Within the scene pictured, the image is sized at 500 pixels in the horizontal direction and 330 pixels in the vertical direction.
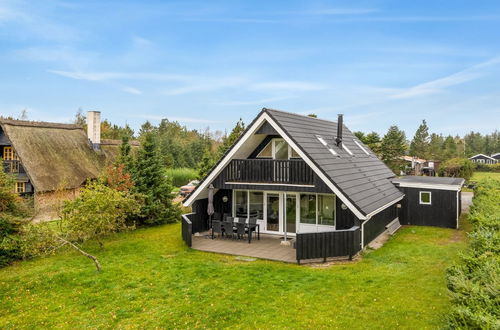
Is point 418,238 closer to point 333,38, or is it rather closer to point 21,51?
point 333,38

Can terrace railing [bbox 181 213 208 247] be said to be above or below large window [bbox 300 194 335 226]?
below

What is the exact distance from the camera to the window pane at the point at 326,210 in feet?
47.3

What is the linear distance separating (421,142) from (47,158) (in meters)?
65.2

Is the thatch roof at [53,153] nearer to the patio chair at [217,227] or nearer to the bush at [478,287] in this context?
the patio chair at [217,227]

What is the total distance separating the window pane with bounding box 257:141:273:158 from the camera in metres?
15.9

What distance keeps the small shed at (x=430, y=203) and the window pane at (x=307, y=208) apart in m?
6.60

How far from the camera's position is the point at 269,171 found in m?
14.2

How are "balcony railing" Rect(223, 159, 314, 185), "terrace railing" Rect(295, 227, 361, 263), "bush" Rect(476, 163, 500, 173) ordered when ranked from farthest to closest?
"bush" Rect(476, 163, 500, 173) → "balcony railing" Rect(223, 159, 314, 185) → "terrace railing" Rect(295, 227, 361, 263)

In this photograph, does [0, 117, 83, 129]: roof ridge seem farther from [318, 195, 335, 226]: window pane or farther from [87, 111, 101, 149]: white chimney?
[318, 195, 335, 226]: window pane

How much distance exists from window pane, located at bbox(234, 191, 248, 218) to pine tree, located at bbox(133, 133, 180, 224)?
16.2 ft

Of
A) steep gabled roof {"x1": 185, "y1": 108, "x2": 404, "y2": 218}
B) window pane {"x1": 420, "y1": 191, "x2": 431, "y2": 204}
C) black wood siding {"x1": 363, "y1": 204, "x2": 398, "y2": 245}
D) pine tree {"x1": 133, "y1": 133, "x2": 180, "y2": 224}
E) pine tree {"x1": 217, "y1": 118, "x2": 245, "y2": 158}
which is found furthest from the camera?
pine tree {"x1": 217, "y1": 118, "x2": 245, "y2": 158}

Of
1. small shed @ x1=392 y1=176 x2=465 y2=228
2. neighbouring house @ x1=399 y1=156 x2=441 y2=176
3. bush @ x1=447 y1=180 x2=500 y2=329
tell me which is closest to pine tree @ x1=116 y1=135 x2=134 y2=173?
small shed @ x1=392 y1=176 x2=465 y2=228

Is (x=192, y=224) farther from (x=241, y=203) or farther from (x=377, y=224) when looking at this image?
(x=377, y=224)

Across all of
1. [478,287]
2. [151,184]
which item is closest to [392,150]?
[151,184]
